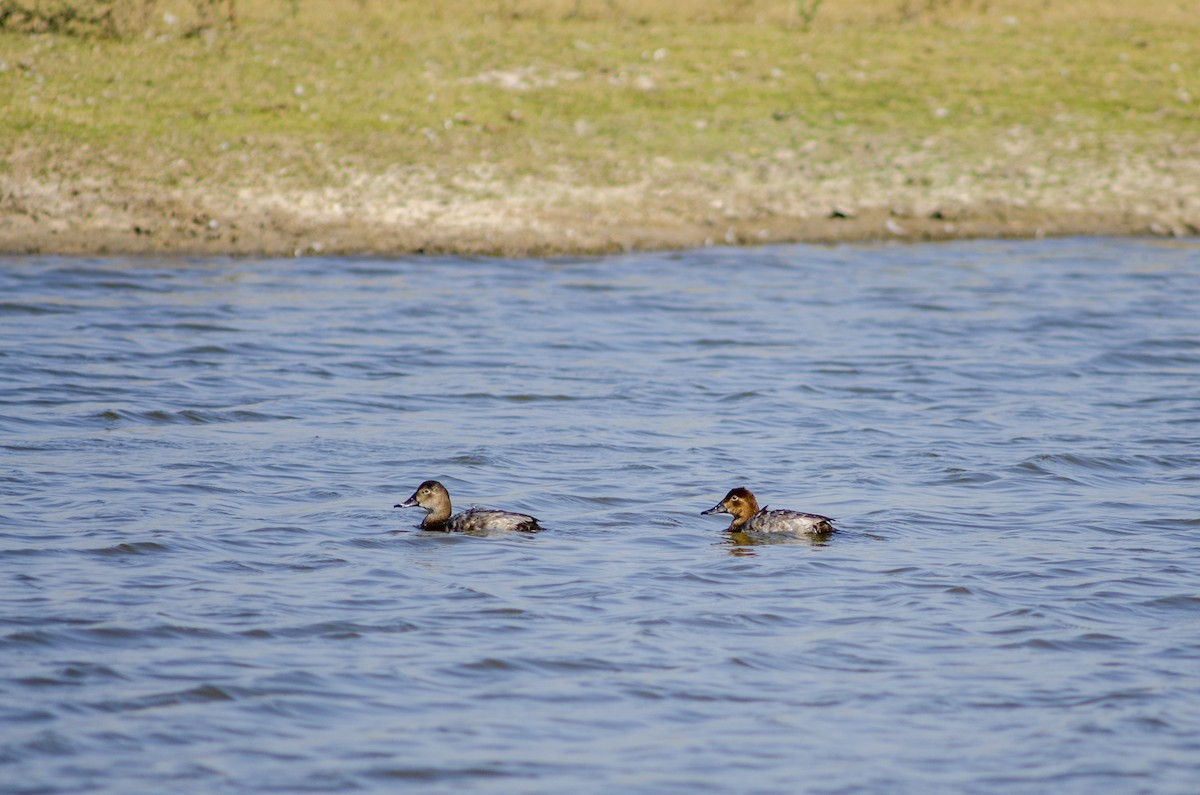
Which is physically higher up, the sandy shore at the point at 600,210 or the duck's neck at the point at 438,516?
the sandy shore at the point at 600,210

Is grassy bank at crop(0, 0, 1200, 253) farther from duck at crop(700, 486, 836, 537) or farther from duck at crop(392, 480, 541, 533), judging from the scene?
duck at crop(700, 486, 836, 537)

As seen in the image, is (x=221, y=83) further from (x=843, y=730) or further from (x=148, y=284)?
(x=843, y=730)

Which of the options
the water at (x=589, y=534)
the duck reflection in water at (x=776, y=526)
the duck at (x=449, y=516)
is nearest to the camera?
the water at (x=589, y=534)

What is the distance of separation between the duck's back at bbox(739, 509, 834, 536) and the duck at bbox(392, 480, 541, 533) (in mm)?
1485

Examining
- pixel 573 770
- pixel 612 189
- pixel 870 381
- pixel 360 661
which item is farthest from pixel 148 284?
pixel 573 770

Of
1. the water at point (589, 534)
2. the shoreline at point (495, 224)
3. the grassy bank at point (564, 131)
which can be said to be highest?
the grassy bank at point (564, 131)

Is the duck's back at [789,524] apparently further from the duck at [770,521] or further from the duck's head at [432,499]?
the duck's head at [432,499]

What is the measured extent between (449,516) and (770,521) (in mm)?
2171

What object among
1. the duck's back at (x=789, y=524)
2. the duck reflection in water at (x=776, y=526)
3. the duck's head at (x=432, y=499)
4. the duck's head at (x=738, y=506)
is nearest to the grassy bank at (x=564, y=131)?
the duck's head at (x=432, y=499)

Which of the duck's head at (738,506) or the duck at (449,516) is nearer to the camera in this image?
the duck at (449,516)

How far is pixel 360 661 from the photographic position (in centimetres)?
744

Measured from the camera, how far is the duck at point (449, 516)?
9797mm

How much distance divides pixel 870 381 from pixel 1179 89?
1105 cm

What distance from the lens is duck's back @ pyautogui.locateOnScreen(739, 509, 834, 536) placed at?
9.65 metres
